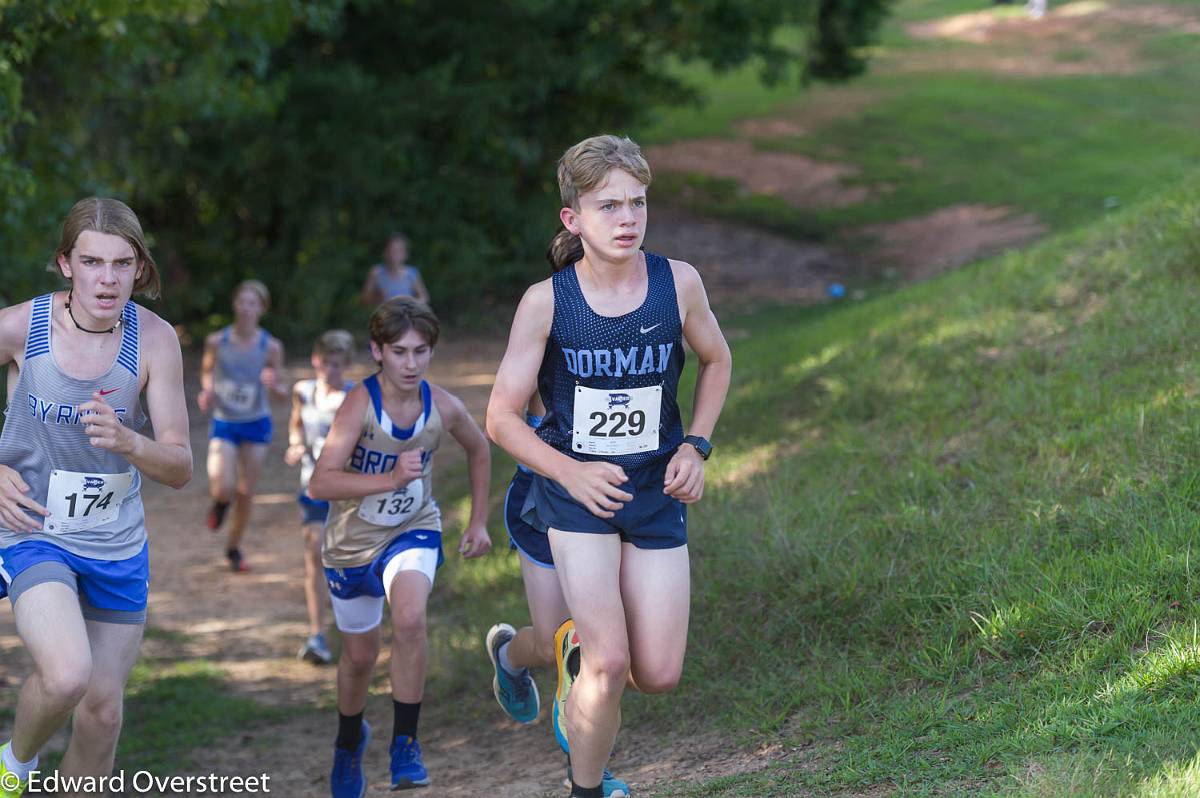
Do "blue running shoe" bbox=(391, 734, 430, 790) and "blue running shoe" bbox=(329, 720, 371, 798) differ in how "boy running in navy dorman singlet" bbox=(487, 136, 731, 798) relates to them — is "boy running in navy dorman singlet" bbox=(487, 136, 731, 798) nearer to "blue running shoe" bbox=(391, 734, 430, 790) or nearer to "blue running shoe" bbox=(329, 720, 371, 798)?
"blue running shoe" bbox=(391, 734, 430, 790)

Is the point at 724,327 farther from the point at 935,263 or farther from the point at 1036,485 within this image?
the point at 1036,485

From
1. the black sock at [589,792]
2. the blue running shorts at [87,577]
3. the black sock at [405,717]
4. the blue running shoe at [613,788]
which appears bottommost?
the black sock at [405,717]

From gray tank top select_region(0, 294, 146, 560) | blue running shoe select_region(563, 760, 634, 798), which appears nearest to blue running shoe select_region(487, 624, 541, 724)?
blue running shoe select_region(563, 760, 634, 798)

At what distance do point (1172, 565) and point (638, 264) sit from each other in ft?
7.84

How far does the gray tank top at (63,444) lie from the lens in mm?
4527

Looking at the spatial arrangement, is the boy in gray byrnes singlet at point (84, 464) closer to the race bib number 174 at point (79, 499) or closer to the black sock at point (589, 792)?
the race bib number 174 at point (79, 499)

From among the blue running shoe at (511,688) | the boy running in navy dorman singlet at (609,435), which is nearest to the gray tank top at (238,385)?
the blue running shoe at (511,688)

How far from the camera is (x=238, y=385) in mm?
9906

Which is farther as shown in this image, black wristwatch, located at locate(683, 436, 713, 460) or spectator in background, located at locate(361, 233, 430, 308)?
spectator in background, located at locate(361, 233, 430, 308)

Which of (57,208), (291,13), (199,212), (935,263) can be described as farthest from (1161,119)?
(57,208)

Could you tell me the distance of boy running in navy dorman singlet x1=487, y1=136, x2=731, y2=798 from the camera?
14.5 ft

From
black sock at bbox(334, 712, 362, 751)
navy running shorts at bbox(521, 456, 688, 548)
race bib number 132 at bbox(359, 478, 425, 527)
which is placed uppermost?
navy running shorts at bbox(521, 456, 688, 548)

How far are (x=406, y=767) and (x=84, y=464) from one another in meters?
1.91

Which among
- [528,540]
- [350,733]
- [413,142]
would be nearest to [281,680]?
[350,733]
